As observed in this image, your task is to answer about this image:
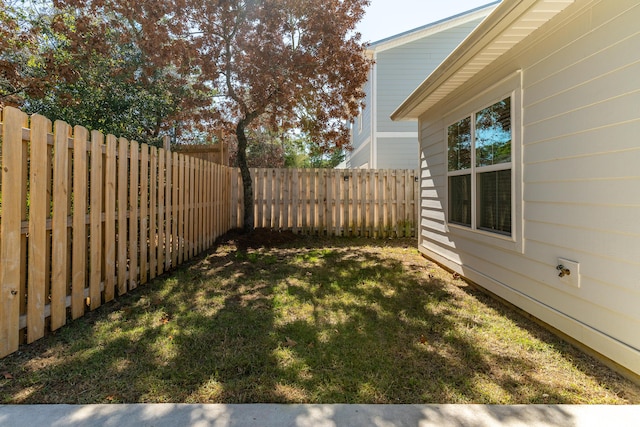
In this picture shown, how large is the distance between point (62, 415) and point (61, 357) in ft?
2.44

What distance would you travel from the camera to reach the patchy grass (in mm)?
1946

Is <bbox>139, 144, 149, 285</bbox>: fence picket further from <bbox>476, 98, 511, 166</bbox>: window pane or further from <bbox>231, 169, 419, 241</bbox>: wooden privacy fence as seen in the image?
<bbox>476, 98, 511, 166</bbox>: window pane

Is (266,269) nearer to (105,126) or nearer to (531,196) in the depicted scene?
(531,196)

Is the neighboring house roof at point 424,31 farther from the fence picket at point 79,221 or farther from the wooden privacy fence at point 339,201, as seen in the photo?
the fence picket at point 79,221

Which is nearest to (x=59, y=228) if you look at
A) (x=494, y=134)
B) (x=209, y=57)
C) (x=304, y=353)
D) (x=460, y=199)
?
(x=304, y=353)

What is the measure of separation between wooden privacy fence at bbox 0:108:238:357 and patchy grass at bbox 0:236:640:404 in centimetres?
25

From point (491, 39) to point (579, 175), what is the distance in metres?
1.64

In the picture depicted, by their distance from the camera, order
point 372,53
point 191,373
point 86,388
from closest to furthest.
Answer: point 86,388
point 191,373
point 372,53

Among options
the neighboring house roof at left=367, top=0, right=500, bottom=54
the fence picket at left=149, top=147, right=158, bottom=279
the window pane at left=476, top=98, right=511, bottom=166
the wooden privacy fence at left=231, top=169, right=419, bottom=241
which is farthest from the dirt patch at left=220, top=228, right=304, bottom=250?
the neighboring house roof at left=367, top=0, right=500, bottom=54

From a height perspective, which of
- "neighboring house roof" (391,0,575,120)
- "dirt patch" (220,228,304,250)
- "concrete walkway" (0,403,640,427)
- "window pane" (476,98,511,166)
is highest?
"neighboring house roof" (391,0,575,120)

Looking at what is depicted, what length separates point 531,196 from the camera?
3.12 m

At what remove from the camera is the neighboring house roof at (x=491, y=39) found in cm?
261

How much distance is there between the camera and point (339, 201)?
326 inches

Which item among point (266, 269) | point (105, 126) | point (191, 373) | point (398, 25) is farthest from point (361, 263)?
point (398, 25)
